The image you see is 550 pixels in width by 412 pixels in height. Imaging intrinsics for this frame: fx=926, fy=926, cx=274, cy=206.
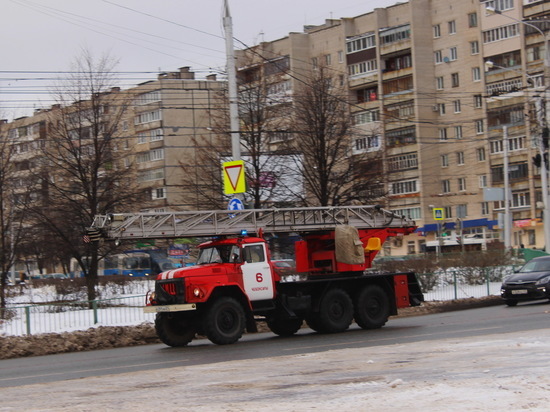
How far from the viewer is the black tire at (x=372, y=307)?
72.8ft

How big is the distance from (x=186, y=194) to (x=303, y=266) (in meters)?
19.9

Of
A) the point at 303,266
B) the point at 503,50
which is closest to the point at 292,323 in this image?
the point at 303,266

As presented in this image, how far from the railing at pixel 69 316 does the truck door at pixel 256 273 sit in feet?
20.0

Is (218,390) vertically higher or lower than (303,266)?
lower

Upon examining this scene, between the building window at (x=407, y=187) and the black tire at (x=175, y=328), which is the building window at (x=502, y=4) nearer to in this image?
the building window at (x=407, y=187)

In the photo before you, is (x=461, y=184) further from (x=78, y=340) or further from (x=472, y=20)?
(x=78, y=340)

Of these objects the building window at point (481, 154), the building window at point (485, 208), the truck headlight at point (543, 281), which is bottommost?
the truck headlight at point (543, 281)

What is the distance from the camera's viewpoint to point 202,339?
23.5m

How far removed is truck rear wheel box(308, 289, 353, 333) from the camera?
70.5 ft

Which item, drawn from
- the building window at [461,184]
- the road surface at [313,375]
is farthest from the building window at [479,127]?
the road surface at [313,375]

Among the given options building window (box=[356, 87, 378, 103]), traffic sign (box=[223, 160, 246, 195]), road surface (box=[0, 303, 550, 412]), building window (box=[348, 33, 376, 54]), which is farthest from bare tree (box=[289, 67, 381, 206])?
building window (box=[348, 33, 376, 54])

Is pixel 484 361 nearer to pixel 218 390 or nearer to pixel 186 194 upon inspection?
→ pixel 218 390

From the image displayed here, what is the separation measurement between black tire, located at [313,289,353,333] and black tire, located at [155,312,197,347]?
2989mm

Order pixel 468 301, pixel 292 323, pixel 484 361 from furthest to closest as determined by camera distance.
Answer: pixel 468 301 → pixel 292 323 → pixel 484 361
